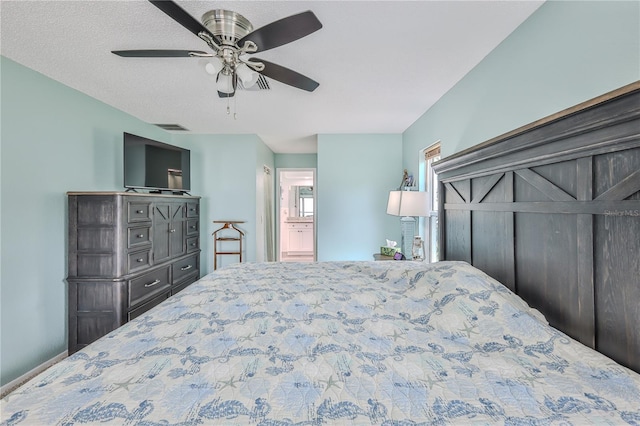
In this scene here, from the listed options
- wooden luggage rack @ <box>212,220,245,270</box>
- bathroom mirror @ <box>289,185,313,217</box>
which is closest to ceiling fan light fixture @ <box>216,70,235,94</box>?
wooden luggage rack @ <box>212,220,245,270</box>

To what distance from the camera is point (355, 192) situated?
4238mm

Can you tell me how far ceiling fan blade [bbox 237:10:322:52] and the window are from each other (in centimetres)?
223

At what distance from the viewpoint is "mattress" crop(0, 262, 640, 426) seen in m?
0.72

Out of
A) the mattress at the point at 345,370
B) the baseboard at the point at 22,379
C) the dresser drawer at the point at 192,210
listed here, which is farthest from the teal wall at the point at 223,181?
the mattress at the point at 345,370

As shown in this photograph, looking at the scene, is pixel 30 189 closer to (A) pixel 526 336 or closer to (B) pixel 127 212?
(B) pixel 127 212

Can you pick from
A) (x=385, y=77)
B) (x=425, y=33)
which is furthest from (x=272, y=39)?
(x=385, y=77)

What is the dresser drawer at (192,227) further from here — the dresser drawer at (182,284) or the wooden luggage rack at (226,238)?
the dresser drawer at (182,284)

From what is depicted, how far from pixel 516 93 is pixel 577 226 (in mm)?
1053

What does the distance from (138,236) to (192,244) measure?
47.0 inches

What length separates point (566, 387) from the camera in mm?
794

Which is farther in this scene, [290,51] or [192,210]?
[192,210]

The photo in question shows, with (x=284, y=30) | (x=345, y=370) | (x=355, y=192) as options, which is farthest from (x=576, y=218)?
(x=355, y=192)

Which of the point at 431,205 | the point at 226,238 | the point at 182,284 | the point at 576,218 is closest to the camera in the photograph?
the point at 576,218

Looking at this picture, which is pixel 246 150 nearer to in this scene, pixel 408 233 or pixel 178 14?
pixel 408 233
